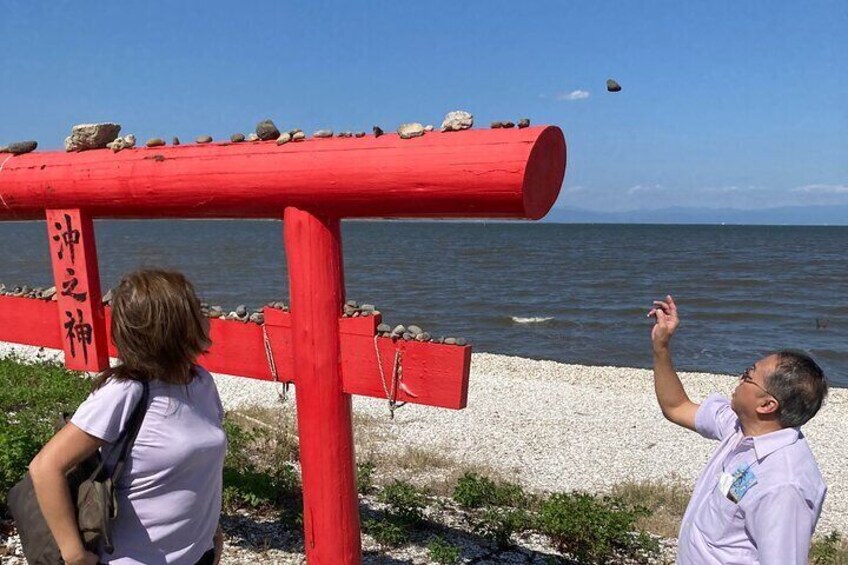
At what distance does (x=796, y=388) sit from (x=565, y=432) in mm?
7235

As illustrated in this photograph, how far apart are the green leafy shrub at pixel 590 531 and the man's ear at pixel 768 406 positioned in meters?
2.49

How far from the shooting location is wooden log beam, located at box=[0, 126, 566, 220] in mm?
2814

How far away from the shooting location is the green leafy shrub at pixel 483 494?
5363 millimetres

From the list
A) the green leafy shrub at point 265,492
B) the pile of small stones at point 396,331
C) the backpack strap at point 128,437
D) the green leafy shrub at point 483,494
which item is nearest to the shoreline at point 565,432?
the green leafy shrub at point 483,494

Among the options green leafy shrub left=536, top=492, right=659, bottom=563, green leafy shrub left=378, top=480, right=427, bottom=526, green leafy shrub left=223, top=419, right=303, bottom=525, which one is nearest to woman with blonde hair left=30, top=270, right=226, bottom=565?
green leafy shrub left=223, top=419, right=303, bottom=525

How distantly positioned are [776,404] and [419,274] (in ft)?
101

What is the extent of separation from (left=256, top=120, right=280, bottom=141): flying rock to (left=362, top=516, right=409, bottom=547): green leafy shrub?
250 centimetres

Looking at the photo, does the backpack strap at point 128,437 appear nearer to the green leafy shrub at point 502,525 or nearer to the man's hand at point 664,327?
the man's hand at point 664,327

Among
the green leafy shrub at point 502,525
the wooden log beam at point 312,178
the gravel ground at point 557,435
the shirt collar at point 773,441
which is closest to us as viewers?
the shirt collar at point 773,441

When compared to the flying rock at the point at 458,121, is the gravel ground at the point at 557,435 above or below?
below

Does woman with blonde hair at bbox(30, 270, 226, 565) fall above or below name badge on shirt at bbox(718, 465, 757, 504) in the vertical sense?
above

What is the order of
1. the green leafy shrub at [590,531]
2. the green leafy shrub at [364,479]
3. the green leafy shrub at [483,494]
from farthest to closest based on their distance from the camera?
1. the green leafy shrub at [364,479]
2. the green leafy shrub at [483,494]
3. the green leafy shrub at [590,531]

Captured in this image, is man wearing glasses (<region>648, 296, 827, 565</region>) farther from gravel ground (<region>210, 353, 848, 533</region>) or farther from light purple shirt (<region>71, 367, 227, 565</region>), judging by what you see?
gravel ground (<region>210, 353, 848, 533</region>)

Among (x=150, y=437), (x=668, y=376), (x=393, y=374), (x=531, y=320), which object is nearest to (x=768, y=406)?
(x=668, y=376)
